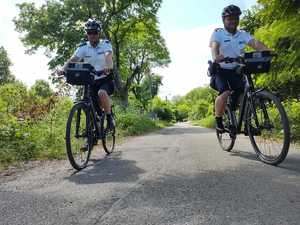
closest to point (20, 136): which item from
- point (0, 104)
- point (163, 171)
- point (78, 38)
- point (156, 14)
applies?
point (0, 104)

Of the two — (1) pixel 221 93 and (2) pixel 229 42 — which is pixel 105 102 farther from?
(2) pixel 229 42

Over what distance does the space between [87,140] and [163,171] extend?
1558 mm

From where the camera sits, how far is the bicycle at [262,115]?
216 inches

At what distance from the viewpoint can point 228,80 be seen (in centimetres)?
681

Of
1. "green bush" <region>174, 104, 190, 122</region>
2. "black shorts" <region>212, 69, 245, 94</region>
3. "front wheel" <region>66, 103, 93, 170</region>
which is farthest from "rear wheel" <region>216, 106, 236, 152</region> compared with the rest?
"green bush" <region>174, 104, 190, 122</region>

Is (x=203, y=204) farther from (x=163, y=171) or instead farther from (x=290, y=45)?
(x=290, y=45)

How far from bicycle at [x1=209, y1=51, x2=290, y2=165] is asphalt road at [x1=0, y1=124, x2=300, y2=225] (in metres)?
0.23

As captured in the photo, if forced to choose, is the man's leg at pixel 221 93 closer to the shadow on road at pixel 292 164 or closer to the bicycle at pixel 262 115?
the bicycle at pixel 262 115

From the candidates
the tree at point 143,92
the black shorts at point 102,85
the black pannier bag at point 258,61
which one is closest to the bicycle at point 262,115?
the black pannier bag at point 258,61

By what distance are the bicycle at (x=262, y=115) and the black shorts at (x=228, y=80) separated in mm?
189

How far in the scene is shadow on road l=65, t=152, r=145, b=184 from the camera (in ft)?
16.3

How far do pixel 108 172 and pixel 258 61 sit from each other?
2.47 m

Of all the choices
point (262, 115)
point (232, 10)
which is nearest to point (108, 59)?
point (232, 10)

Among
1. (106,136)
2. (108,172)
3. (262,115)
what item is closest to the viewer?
(108,172)
